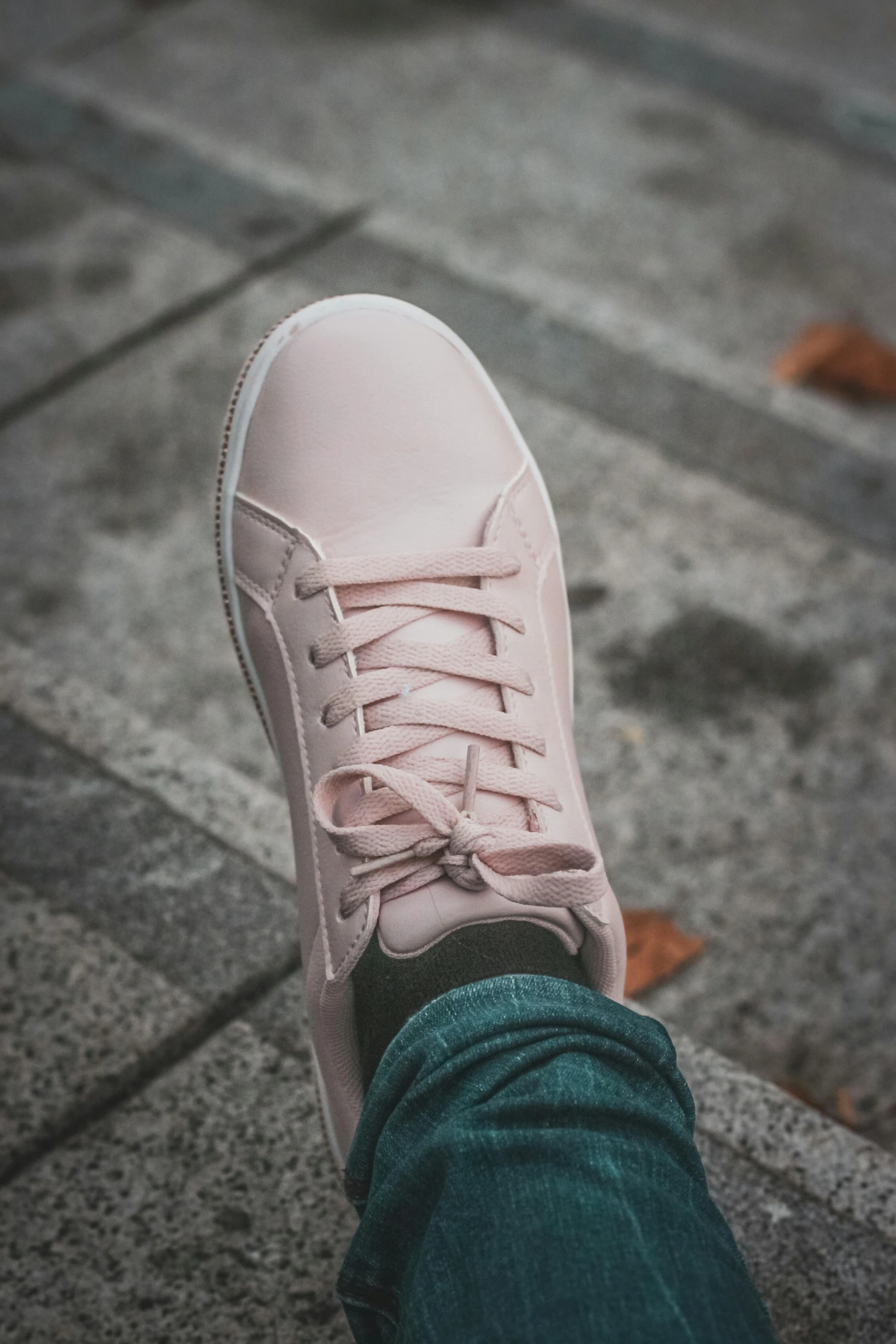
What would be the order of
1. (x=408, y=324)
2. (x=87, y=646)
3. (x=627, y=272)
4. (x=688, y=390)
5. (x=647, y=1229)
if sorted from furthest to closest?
1. (x=627, y=272)
2. (x=688, y=390)
3. (x=87, y=646)
4. (x=408, y=324)
5. (x=647, y=1229)

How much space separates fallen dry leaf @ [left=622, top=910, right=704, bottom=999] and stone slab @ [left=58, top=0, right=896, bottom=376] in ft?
4.08

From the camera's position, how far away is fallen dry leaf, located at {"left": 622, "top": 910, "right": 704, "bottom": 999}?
4.93 feet

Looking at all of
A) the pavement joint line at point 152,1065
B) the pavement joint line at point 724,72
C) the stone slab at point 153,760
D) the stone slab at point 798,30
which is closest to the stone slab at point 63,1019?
the pavement joint line at point 152,1065

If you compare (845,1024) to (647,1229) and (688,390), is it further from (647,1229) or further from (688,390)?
(688,390)

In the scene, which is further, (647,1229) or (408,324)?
(408,324)

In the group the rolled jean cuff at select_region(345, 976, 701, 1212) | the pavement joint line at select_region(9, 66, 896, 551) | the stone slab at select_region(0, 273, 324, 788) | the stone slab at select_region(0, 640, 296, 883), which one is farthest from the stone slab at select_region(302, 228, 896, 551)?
the rolled jean cuff at select_region(345, 976, 701, 1212)

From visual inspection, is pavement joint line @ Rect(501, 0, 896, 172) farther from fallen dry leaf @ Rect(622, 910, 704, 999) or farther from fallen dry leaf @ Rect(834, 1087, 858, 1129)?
fallen dry leaf @ Rect(834, 1087, 858, 1129)

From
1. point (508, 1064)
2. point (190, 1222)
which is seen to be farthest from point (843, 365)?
point (190, 1222)

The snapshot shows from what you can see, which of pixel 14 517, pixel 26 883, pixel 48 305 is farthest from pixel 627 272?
pixel 26 883

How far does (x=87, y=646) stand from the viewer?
1801mm

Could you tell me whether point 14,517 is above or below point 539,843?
below

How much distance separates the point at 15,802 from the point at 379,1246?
733mm

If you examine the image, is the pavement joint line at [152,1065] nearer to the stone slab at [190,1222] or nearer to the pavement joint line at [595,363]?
the stone slab at [190,1222]

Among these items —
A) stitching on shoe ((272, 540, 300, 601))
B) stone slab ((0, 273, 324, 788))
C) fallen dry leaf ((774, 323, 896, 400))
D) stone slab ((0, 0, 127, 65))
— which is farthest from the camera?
stone slab ((0, 0, 127, 65))
